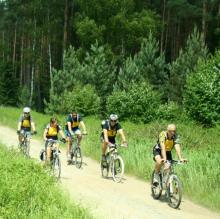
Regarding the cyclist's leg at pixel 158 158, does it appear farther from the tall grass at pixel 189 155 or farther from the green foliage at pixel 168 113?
the green foliage at pixel 168 113

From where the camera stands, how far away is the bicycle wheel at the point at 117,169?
56.1 feet

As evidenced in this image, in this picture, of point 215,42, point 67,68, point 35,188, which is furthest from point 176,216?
point 215,42

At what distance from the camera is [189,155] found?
18062 millimetres

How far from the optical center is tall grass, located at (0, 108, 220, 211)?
604 inches

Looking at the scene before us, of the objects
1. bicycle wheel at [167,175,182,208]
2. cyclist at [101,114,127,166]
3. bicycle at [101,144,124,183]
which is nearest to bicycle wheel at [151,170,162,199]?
bicycle wheel at [167,175,182,208]

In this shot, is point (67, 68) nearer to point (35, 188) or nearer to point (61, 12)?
point (61, 12)

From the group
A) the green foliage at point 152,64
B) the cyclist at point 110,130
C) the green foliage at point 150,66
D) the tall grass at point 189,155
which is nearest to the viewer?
the tall grass at point 189,155

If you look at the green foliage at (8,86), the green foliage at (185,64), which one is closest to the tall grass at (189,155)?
the green foliage at (185,64)

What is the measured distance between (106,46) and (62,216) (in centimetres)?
4199

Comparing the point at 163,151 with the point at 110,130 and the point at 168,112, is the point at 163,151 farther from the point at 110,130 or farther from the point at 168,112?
the point at 168,112

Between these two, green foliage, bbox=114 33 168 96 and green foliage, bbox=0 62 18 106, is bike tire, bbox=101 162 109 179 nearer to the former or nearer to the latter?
green foliage, bbox=114 33 168 96

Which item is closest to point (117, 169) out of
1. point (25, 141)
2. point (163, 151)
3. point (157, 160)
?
point (157, 160)

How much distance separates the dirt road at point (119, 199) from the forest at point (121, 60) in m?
14.0

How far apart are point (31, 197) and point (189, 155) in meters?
8.43
